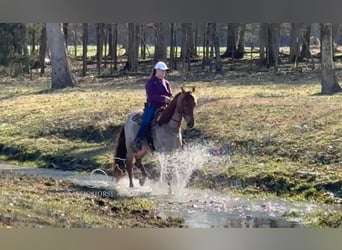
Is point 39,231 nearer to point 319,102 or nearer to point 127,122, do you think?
point 127,122

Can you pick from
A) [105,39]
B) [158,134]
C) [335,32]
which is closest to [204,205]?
[158,134]

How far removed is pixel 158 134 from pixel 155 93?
→ 0.90 ft

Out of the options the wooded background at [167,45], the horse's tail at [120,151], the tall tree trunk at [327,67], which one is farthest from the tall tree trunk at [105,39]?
the tall tree trunk at [327,67]

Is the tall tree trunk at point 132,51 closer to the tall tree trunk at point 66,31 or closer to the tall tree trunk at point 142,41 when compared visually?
the tall tree trunk at point 142,41

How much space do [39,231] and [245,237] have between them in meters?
1.26

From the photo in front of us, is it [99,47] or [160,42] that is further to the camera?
[99,47]

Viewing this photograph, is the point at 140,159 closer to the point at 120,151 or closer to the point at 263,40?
the point at 120,151

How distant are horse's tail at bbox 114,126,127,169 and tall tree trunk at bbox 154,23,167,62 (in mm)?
511

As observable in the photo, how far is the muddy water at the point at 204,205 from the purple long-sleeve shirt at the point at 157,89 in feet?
1.75

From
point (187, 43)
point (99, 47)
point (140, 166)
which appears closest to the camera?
point (187, 43)

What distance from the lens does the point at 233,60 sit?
251 inches

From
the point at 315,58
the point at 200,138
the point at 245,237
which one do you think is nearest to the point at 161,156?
the point at 200,138

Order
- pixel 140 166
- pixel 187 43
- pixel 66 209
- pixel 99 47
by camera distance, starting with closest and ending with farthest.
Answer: pixel 66 209
pixel 187 43
pixel 140 166
pixel 99 47

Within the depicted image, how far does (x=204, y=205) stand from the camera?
625 cm
